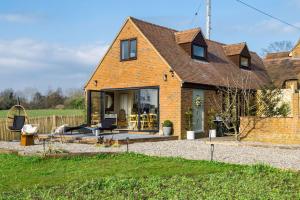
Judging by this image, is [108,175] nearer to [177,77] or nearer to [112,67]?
[177,77]

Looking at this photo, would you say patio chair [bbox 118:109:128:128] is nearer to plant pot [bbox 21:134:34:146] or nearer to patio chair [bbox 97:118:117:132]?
patio chair [bbox 97:118:117:132]

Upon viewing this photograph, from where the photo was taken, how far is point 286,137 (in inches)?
721

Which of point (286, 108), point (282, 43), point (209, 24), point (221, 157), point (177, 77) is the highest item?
point (282, 43)

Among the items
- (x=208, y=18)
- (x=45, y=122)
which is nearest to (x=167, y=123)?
(x=45, y=122)

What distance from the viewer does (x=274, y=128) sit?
1869 cm

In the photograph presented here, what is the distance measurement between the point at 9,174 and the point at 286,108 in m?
16.5

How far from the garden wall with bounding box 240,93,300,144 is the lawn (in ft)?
27.7

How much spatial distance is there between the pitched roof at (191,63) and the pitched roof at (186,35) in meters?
0.10

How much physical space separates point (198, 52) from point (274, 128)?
7.78 m

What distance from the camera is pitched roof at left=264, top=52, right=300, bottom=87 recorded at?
29123 mm

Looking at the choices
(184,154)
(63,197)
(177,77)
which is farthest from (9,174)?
(177,77)

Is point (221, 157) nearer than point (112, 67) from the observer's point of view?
Yes

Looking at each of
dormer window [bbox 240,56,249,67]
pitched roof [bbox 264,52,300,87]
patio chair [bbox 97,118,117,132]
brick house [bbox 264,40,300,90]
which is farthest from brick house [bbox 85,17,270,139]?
pitched roof [bbox 264,52,300,87]

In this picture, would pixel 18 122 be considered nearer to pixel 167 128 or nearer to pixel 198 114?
pixel 167 128
